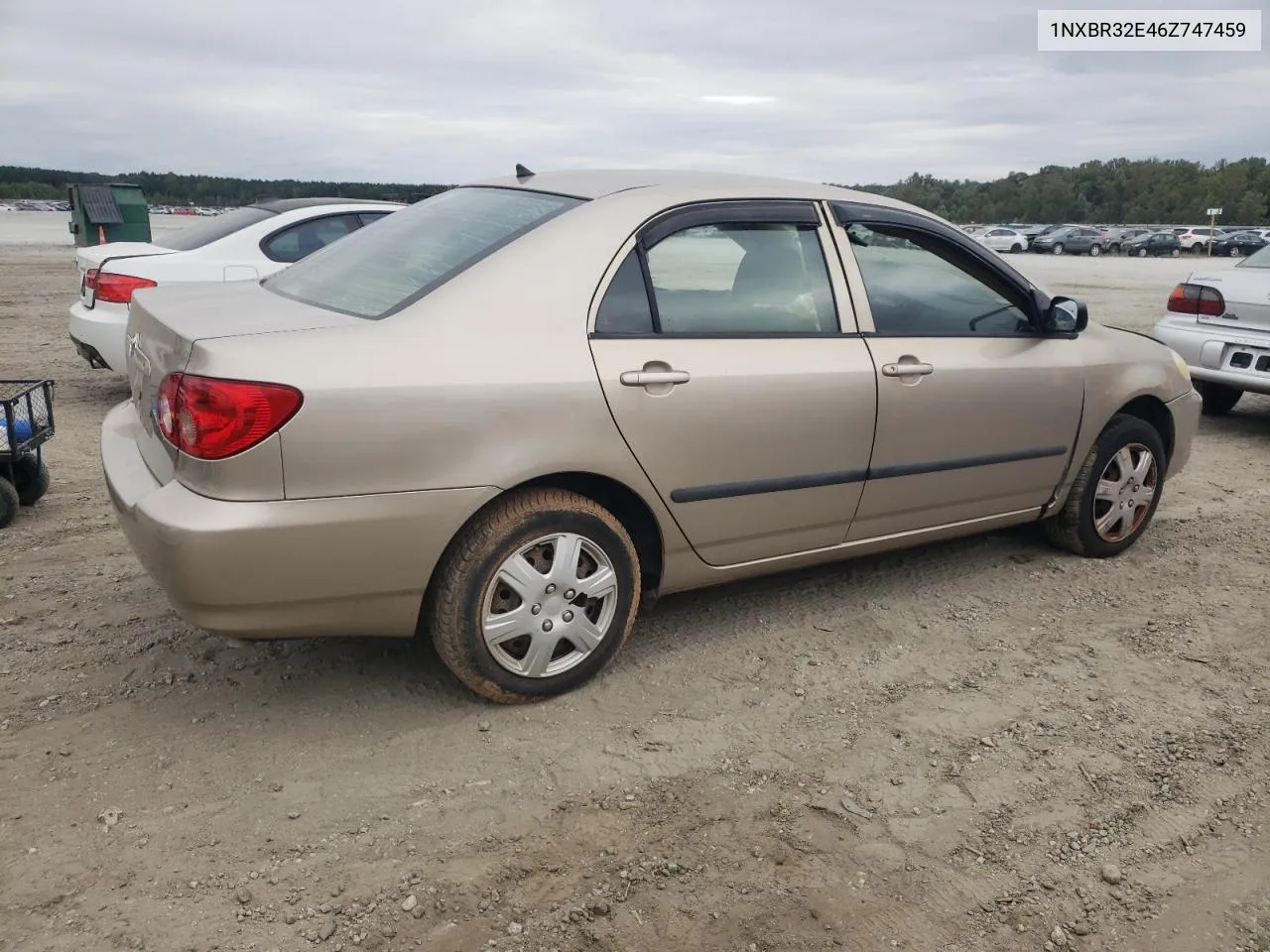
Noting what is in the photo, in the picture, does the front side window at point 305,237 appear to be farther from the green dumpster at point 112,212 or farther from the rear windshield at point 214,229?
the green dumpster at point 112,212

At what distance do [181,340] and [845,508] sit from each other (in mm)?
2255

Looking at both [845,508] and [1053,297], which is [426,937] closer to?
[845,508]

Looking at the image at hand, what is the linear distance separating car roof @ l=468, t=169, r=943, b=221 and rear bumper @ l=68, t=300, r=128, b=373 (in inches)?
165

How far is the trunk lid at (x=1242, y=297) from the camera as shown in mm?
7172

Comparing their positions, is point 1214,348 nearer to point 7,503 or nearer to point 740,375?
point 740,375

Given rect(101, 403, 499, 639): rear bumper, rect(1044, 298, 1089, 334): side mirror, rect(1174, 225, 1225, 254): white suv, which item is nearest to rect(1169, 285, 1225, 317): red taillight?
rect(1044, 298, 1089, 334): side mirror

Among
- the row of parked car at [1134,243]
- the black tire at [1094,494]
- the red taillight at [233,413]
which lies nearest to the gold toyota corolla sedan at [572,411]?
the red taillight at [233,413]

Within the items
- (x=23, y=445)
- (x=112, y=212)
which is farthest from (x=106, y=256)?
(x=112, y=212)

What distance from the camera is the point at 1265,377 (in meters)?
7.10

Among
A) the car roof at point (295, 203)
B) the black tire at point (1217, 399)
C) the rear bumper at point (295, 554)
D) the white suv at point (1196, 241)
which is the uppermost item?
the car roof at point (295, 203)

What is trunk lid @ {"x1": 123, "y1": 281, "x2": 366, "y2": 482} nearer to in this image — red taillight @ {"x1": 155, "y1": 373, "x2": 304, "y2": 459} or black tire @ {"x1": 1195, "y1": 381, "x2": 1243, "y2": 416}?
red taillight @ {"x1": 155, "y1": 373, "x2": 304, "y2": 459}

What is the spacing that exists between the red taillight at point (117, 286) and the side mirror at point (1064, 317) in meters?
5.76

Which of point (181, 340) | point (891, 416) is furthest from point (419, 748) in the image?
point (891, 416)

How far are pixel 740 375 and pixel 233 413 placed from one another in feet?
5.11
